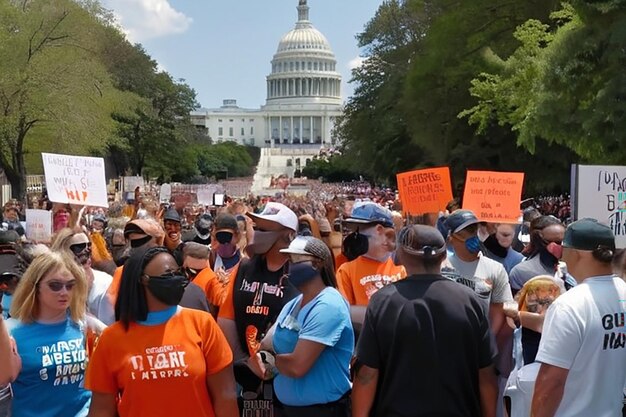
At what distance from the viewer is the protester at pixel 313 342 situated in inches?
152

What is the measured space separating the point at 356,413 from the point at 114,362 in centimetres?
101

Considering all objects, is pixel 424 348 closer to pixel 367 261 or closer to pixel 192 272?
pixel 367 261

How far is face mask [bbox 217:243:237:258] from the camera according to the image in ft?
21.8

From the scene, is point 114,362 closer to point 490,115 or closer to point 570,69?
point 570,69

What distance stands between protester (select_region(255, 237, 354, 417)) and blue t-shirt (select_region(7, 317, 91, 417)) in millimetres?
870

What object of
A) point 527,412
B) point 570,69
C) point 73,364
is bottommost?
point 527,412

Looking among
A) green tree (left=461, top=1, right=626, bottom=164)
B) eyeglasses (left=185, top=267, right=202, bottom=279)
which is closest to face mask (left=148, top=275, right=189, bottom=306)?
eyeglasses (left=185, top=267, right=202, bottom=279)

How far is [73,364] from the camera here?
4070 mm

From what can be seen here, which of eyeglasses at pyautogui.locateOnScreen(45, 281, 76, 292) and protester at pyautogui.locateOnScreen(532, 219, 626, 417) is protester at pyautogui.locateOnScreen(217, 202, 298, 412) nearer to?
eyeglasses at pyautogui.locateOnScreen(45, 281, 76, 292)

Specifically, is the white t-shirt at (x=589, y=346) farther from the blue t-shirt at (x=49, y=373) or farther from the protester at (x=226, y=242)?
the protester at (x=226, y=242)

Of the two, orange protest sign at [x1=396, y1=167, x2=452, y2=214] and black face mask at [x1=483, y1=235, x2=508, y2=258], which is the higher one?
orange protest sign at [x1=396, y1=167, x2=452, y2=214]

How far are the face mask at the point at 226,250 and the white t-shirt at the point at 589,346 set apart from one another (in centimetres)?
329

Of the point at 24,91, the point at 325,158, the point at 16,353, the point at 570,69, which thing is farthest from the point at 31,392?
the point at 325,158

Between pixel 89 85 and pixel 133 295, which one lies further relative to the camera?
pixel 89 85
